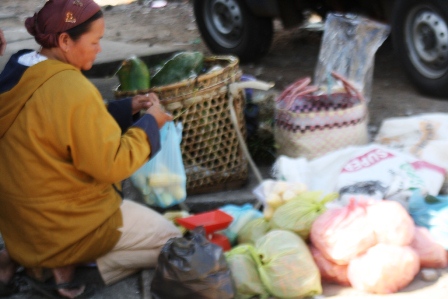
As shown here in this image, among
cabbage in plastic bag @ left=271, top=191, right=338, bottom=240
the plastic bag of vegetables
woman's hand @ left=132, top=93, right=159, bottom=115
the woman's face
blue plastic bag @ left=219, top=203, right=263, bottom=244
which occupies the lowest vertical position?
blue plastic bag @ left=219, top=203, right=263, bottom=244

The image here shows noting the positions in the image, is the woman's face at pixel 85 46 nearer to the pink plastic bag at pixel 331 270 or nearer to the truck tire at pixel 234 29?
the pink plastic bag at pixel 331 270

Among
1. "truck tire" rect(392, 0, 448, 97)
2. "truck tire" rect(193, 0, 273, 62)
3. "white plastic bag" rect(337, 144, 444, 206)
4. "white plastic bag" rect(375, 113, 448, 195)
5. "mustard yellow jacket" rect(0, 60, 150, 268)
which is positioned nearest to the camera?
"mustard yellow jacket" rect(0, 60, 150, 268)

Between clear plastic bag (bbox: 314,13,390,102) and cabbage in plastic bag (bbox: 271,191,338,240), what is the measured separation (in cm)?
138

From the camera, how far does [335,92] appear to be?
3916 mm

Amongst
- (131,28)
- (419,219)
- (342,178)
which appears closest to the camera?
(419,219)

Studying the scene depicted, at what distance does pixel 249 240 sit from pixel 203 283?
601mm

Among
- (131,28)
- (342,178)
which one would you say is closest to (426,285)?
(342,178)

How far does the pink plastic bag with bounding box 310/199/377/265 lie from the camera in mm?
2842

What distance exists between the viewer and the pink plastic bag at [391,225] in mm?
2861

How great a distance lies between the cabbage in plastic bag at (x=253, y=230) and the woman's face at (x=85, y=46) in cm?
107

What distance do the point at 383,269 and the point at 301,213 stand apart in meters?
0.46

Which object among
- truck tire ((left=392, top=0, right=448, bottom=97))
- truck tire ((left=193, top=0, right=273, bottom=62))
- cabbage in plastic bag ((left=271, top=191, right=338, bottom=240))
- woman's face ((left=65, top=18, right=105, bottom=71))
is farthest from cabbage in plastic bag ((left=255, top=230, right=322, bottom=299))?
truck tire ((left=193, top=0, right=273, bottom=62))

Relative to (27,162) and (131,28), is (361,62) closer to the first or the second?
(27,162)

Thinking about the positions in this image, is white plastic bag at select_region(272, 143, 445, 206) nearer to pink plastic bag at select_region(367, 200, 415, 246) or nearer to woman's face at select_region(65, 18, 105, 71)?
pink plastic bag at select_region(367, 200, 415, 246)
